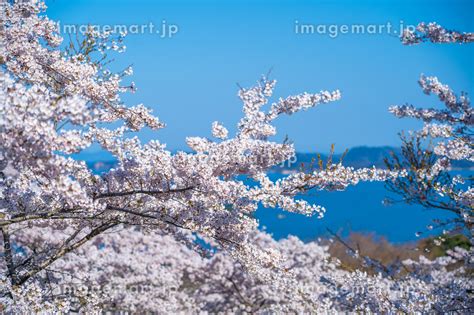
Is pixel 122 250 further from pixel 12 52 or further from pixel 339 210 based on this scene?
pixel 339 210

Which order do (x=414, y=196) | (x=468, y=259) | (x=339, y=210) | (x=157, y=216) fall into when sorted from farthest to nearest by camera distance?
(x=339, y=210) → (x=468, y=259) → (x=414, y=196) → (x=157, y=216)

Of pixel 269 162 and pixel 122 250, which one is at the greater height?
pixel 122 250

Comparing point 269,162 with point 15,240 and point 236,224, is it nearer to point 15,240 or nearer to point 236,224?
point 236,224

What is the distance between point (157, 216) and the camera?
15.7 ft

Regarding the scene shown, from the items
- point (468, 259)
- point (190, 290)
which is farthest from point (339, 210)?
point (468, 259)

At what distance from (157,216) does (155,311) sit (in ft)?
25.6

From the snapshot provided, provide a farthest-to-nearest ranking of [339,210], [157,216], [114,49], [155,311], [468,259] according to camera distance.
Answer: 1. [339,210]
2. [155,311]
3. [468,259]
4. [114,49]
5. [157,216]

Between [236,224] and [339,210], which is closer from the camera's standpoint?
[236,224]

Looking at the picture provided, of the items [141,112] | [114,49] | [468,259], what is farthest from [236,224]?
[468,259]

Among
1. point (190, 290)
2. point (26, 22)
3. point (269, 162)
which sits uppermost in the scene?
point (190, 290)

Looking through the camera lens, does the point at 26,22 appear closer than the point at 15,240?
Yes

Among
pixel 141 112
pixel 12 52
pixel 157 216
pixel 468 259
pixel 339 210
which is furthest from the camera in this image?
pixel 339 210

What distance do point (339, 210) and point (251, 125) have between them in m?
75.3

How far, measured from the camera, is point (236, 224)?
16.4ft
